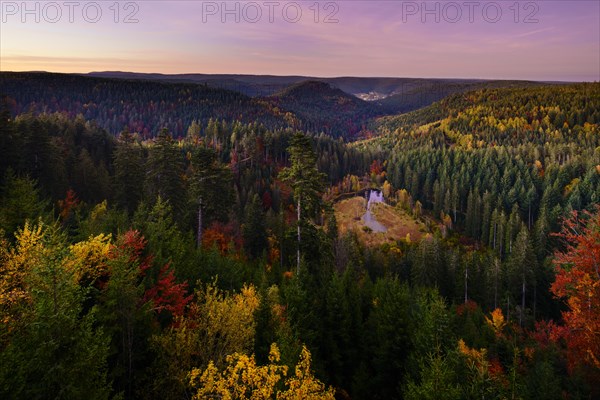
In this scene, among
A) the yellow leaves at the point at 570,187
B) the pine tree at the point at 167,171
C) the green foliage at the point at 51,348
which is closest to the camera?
the green foliage at the point at 51,348

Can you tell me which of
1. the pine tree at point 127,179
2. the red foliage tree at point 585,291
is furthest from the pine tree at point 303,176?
the pine tree at point 127,179

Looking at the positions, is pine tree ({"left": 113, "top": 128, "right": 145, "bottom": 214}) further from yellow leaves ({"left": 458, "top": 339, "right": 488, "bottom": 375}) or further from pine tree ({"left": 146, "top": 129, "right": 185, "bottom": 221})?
yellow leaves ({"left": 458, "top": 339, "right": 488, "bottom": 375})

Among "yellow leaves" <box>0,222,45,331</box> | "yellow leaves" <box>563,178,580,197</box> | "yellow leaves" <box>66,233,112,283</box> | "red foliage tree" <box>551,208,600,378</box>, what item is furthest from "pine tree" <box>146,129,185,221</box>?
"yellow leaves" <box>563,178,580,197</box>

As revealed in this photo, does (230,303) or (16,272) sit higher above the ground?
(16,272)

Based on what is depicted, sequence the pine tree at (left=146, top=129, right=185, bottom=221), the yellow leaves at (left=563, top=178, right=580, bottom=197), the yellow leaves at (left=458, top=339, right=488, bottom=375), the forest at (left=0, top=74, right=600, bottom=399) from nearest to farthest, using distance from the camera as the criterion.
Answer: the forest at (left=0, top=74, right=600, bottom=399)
the yellow leaves at (left=458, top=339, right=488, bottom=375)
the pine tree at (left=146, top=129, right=185, bottom=221)
the yellow leaves at (left=563, top=178, right=580, bottom=197)

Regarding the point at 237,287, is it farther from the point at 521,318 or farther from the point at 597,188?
the point at 597,188

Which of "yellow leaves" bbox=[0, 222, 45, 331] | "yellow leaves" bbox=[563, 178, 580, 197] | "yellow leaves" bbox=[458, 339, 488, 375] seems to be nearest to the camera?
"yellow leaves" bbox=[0, 222, 45, 331]

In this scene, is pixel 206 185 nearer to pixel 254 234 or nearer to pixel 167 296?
pixel 254 234

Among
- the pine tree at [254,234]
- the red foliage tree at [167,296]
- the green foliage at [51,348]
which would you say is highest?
the green foliage at [51,348]

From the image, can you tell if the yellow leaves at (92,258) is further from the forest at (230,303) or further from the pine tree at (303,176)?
the pine tree at (303,176)

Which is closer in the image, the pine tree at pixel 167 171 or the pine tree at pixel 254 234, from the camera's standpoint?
the pine tree at pixel 167 171

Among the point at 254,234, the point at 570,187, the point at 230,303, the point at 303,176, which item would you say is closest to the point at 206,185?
the point at 303,176

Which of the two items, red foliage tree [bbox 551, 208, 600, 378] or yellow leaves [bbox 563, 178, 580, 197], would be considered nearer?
red foliage tree [bbox 551, 208, 600, 378]
